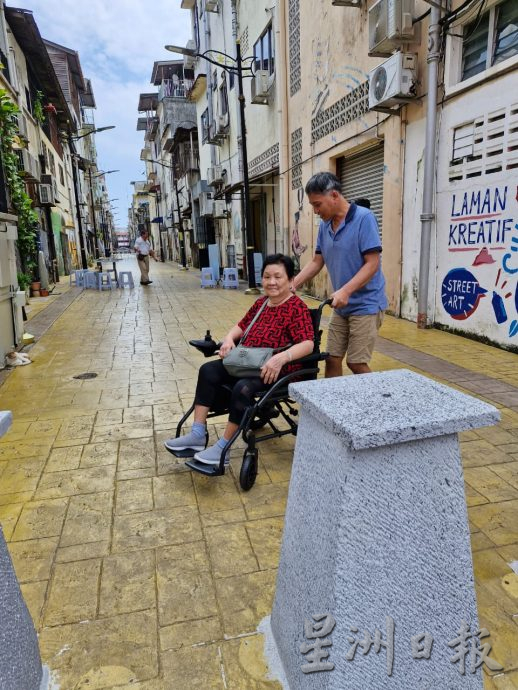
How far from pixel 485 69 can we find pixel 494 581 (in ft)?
19.7

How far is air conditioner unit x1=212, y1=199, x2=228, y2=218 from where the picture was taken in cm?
1936

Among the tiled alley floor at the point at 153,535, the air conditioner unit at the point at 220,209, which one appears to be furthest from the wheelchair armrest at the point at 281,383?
the air conditioner unit at the point at 220,209

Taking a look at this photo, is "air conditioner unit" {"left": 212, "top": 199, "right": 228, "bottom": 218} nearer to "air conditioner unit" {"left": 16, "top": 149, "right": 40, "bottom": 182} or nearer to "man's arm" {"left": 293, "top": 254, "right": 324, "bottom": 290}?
"air conditioner unit" {"left": 16, "top": 149, "right": 40, "bottom": 182}

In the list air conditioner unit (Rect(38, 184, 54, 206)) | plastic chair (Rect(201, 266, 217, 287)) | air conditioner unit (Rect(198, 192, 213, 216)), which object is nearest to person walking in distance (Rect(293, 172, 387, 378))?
plastic chair (Rect(201, 266, 217, 287))

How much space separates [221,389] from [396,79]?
588 cm

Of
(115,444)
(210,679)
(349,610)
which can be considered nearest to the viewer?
(349,610)

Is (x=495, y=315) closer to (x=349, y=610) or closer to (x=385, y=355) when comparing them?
(x=385, y=355)

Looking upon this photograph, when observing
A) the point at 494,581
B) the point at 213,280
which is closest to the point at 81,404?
the point at 494,581

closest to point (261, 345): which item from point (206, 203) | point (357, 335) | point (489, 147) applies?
point (357, 335)

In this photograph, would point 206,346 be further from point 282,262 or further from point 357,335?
point 357,335

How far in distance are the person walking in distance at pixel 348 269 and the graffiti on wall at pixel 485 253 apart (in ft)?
9.93

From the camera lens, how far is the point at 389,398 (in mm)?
1448

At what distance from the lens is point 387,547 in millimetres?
1290

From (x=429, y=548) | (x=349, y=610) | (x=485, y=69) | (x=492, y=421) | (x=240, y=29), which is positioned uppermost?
(x=240, y=29)
